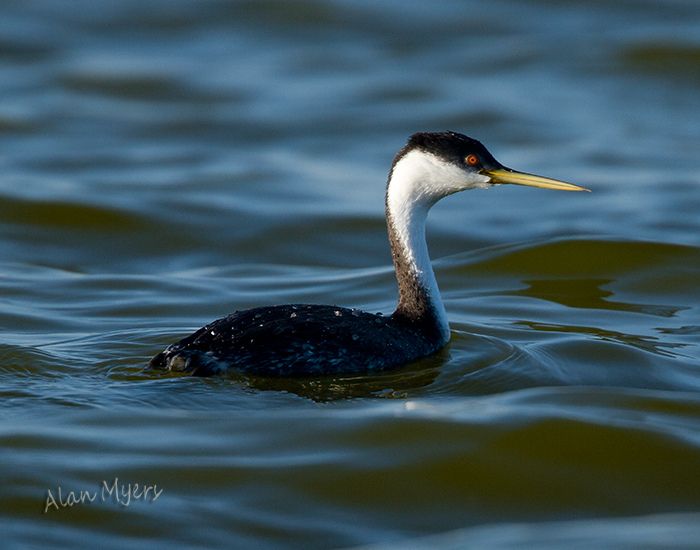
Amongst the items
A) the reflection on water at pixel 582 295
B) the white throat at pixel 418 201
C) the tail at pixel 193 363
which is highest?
the white throat at pixel 418 201

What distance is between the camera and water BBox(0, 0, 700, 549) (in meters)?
6.89

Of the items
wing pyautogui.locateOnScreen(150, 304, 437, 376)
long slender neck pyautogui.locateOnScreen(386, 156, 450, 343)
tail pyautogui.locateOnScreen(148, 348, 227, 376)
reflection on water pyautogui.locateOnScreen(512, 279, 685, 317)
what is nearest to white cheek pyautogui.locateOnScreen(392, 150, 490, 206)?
long slender neck pyautogui.locateOnScreen(386, 156, 450, 343)

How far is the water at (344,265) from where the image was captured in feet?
22.6

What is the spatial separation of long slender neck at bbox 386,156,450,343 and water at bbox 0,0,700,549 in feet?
0.92

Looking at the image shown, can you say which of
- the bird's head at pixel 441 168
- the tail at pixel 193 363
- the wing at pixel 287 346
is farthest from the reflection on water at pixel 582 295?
the tail at pixel 193 363

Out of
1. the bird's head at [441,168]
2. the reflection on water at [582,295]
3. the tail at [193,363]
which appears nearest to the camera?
the tail at [193,363]

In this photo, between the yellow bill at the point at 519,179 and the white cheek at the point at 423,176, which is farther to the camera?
the yellow bill at the point at 519,179

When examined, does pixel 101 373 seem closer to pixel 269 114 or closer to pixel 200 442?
pixel 200 442

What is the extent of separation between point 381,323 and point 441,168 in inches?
43.9

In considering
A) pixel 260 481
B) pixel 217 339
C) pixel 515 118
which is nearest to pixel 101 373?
pixel 217 339

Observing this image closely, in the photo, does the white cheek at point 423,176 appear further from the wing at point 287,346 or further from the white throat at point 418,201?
the wing at point 287,346

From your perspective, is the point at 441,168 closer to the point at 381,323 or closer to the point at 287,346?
the point at 381,323

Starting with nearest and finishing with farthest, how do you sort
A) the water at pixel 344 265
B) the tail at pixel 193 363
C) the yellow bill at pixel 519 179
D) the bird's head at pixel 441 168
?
the water at pixel 344 265, the tail at pixel 193 363, the bird's head at pixel 441 168, the yellow bill at pixel 519 179

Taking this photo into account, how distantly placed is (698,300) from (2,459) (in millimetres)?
6126
